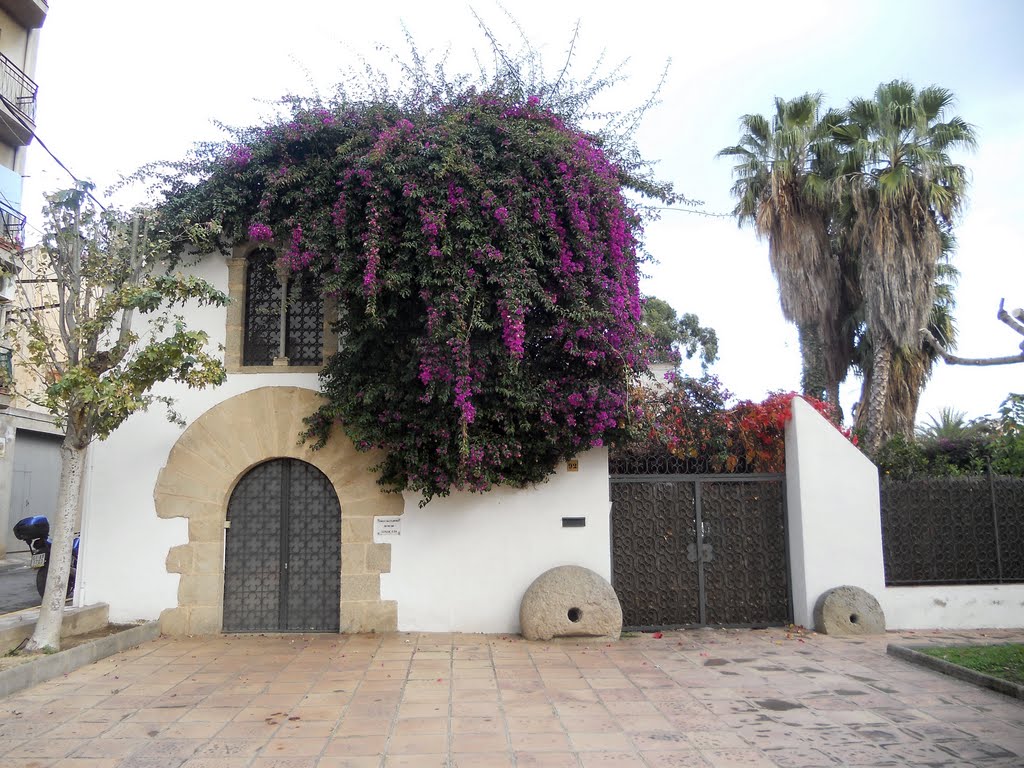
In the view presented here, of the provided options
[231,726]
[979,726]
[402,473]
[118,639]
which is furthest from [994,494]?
[118,639]

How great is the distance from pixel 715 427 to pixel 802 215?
8.35 m

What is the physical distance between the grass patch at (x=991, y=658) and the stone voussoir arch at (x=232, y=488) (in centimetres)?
544

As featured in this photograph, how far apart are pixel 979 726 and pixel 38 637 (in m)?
7.59

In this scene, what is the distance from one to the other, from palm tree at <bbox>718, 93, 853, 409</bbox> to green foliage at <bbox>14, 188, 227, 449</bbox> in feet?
38.7

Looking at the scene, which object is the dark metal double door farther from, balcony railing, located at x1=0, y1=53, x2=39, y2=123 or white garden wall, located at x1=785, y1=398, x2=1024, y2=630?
balcony railing, located at x1=0, y1=53, x2=39, y2=123

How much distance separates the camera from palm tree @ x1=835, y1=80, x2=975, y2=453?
13078 millimetres

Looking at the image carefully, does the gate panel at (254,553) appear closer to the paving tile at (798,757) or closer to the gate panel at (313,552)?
the gate panel at (313,552)

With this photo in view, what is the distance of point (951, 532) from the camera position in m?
8.41

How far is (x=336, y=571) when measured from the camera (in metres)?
8.04

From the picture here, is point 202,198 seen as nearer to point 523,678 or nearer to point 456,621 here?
point 456,621

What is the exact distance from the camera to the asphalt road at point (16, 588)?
9439mm

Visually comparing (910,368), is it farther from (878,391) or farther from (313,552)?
(313,552)

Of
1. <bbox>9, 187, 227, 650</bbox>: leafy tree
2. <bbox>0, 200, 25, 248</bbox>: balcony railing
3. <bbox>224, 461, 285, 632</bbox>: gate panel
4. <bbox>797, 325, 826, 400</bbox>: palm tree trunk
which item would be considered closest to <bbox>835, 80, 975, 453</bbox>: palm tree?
<bbox>797, 325, 826, 400</bbox>: palm tree trunk

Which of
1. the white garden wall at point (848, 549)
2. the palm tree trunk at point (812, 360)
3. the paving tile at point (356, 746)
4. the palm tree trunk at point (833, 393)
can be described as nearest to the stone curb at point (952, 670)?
the white garden wall at point (848, 549)
